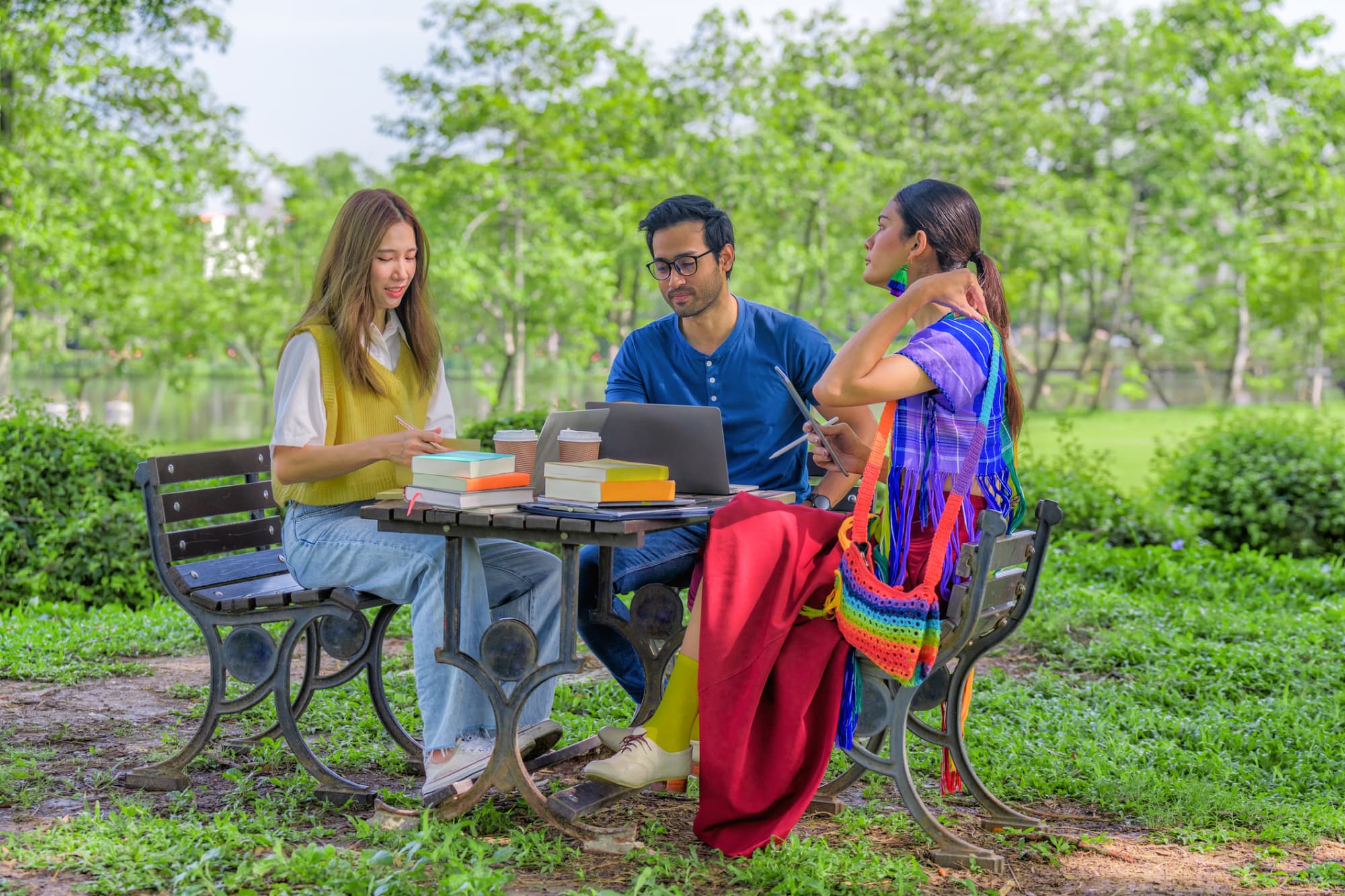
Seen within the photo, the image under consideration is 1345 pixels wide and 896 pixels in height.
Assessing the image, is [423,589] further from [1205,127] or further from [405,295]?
[1205,127]

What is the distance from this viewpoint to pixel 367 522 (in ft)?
9.94

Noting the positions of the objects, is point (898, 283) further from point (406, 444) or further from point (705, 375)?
point (406, 444)

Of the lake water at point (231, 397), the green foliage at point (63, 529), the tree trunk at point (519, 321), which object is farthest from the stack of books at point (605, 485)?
the lake water at point (231, 397)

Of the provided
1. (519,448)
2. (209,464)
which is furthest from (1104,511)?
(209,464)

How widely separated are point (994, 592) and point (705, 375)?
122cm

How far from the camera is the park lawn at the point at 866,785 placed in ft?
8.40

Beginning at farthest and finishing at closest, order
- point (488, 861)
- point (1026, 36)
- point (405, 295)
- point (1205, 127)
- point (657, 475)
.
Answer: point (1205, 127) < point (1026, 36) < point (405, 295) < point (657, 475) < point (488, 861)

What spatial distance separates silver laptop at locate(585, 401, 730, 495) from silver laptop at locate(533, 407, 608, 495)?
10 cm

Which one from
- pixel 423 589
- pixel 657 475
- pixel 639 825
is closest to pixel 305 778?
pixel 423 589

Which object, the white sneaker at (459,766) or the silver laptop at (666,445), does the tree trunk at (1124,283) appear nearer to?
the silver laptop at (666,445)

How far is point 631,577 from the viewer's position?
129 inches

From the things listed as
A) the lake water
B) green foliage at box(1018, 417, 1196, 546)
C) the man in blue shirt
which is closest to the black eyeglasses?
the man in blue shirt

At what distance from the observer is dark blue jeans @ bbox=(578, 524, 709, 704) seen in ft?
10.9

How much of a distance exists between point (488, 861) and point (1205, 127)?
1795 cm
